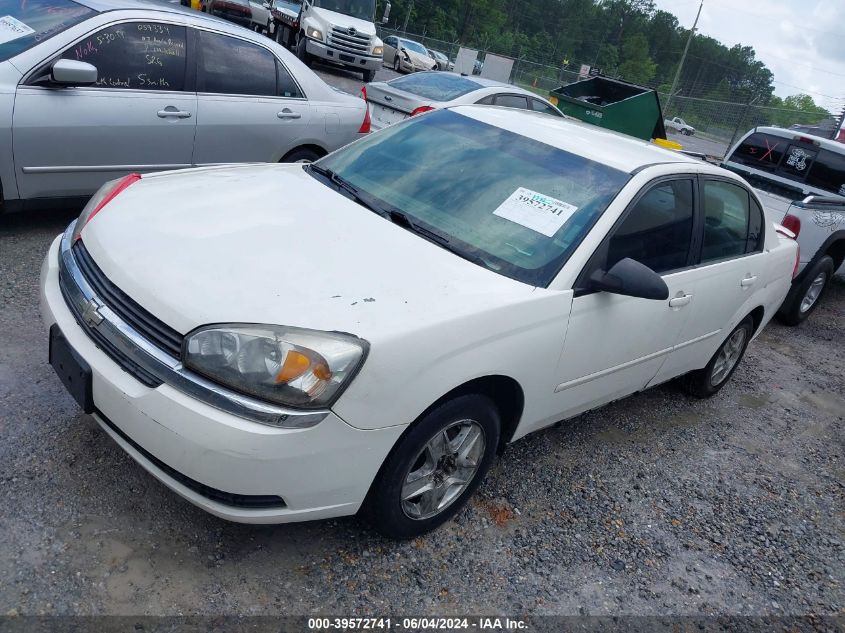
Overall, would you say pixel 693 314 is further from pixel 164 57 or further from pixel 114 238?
pixel 164 57

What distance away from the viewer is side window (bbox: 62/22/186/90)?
15.8 ft

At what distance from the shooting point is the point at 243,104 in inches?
220

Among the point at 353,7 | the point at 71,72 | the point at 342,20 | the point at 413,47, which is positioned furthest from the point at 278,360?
the point at 413,47

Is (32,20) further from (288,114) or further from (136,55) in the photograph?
(288,114)

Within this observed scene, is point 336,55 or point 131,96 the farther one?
point 336,55

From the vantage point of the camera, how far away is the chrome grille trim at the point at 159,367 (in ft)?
7.31

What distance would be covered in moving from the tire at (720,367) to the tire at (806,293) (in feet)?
7.88

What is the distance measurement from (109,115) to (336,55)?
13.8m

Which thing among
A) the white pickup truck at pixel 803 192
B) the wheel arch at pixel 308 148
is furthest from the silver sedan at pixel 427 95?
the white pickup truck at pixel 803 192

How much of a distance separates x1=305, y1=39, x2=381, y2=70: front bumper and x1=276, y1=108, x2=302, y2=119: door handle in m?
12.7

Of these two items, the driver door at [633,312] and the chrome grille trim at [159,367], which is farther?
the driver door at [633,312]

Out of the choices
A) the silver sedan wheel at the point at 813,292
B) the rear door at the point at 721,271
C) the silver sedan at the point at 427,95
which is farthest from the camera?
the silver sedan at the point at 427,95

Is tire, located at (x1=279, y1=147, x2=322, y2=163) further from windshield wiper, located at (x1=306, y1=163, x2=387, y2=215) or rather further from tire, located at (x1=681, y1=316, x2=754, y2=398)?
tire, located at (x1=681, y1=316, x2=754, y2=398)

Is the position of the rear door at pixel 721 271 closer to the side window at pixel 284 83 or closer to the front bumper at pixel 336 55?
the side window at pixel 284 83
